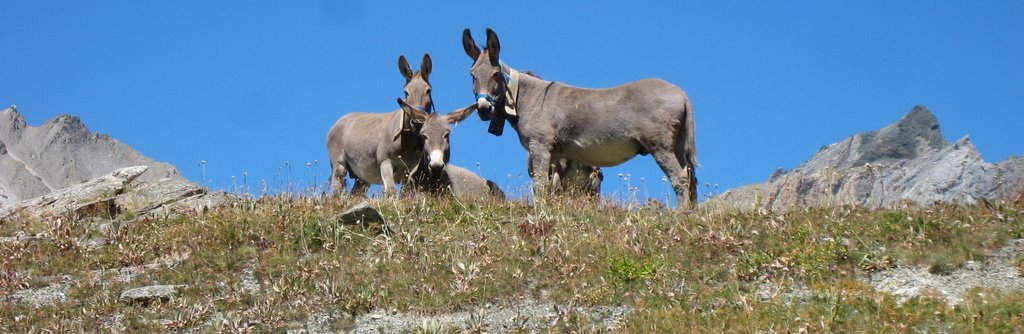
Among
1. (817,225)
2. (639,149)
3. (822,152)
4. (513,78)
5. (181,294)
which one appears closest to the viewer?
(181,294)

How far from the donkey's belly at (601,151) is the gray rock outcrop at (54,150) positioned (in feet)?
198

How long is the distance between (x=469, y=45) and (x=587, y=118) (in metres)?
2.89

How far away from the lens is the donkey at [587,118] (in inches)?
720

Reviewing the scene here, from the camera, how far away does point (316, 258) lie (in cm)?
1373

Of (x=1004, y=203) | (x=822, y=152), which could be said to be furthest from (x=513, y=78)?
A: (x=822, y=152)

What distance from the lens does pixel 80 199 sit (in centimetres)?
1831

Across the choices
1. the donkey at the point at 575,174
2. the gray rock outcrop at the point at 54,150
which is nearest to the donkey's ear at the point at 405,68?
the donkey at the point at 575,174

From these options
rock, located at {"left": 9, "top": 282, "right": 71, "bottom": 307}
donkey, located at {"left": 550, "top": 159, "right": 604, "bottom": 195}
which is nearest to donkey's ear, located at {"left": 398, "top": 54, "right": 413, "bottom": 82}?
donkey, located at {"left": 550, "top": 159, "right": 604, "bottom": 195}

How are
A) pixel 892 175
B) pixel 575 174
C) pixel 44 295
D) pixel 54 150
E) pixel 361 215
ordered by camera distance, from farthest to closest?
pixel 54 150
pixel 892 175
pixel 575 174
pixel 361 215
pixel 44 295

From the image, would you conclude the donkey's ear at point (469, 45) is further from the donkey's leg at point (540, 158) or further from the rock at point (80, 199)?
the rock at point (80, 199)

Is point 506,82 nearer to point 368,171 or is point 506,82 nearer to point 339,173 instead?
point 368,171

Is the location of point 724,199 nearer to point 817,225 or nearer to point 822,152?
point 817,225

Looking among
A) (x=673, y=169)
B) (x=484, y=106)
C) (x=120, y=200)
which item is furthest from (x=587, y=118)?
(x=120, y=200)

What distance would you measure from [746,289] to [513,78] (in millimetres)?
9255
